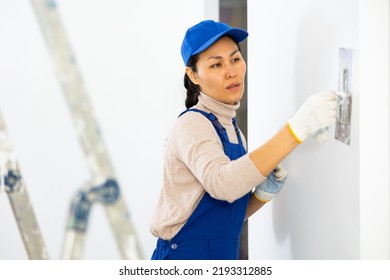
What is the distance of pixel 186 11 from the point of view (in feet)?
9.78

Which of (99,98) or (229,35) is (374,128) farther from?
(99,98)

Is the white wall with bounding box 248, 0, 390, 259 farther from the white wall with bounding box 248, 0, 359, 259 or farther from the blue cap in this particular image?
the blue cap

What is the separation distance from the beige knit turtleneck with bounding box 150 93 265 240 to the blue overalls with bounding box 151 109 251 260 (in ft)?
0.07

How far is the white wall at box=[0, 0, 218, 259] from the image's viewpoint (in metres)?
3.02

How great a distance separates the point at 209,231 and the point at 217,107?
30 cm

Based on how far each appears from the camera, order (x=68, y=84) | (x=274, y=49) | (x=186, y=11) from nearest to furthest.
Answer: (x=274, y=49), (x=68, y=84), (x=186, y=11)

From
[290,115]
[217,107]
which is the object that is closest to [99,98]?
[290,115]

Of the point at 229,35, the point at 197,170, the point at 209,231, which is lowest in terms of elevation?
the point at 209,231

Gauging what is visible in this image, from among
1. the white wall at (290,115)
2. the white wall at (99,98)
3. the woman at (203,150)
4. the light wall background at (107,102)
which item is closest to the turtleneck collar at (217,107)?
the woman at (203,150)

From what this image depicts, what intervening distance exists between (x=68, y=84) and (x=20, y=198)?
0.88 m

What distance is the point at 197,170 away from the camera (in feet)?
4.79

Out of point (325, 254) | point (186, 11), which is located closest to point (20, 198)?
point (186, 11)
